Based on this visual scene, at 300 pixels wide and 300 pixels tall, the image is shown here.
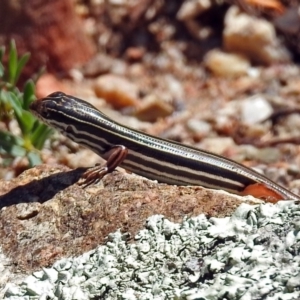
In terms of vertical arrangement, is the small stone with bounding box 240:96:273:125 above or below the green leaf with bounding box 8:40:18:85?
above

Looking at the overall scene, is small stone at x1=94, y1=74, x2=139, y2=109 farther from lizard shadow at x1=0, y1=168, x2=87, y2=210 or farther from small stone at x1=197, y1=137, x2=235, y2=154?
lizard shadow at x1=0, y1=168, x2=87, y2=210

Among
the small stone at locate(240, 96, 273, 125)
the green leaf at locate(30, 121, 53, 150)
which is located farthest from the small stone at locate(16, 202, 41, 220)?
the small stone at locate(240, 96, 273, 125)

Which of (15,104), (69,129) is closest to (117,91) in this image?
(15,104)

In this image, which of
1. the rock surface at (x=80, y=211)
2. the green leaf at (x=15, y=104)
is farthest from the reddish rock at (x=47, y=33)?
the rock surface at (x=80, y=211)

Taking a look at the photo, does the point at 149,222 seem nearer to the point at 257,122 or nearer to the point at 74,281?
the point at 74,281

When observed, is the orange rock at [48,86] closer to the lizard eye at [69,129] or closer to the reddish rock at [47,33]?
the reddish rock at [47,33]
